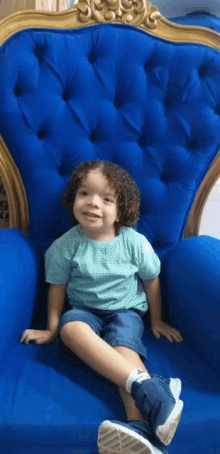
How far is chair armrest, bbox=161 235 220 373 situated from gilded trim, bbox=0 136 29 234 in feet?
1.54

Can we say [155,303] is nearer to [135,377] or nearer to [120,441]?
[135,377]

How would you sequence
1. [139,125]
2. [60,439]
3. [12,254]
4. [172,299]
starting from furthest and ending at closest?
1. [139,125]
2. [172,299]
3. [12,254]
4. [60,439]

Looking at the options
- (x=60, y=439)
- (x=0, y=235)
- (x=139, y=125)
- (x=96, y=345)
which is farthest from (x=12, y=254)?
(x=139, y=125)

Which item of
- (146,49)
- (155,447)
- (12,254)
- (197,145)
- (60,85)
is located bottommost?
(155,447)

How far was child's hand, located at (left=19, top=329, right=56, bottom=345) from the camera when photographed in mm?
992

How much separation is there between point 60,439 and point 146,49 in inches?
40.9

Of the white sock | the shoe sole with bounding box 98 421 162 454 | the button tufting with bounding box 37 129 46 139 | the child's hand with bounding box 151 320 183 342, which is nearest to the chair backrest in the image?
the button tufting with bounding box 37 129 46 139

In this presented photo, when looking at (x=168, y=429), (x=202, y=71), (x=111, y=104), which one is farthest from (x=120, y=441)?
(x=202, y=71)

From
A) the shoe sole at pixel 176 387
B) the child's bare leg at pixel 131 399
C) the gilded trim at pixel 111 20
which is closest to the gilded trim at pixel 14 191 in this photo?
the gilded trim at pixel 111 20

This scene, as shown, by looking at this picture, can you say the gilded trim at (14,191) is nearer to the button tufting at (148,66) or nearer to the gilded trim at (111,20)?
the gilded trim at (111,20)

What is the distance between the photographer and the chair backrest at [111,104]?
45.4 inches

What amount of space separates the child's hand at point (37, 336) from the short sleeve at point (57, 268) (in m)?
0.15

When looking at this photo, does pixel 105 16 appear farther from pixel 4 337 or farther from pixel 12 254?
pixel 4 337

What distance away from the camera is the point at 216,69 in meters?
1.17
